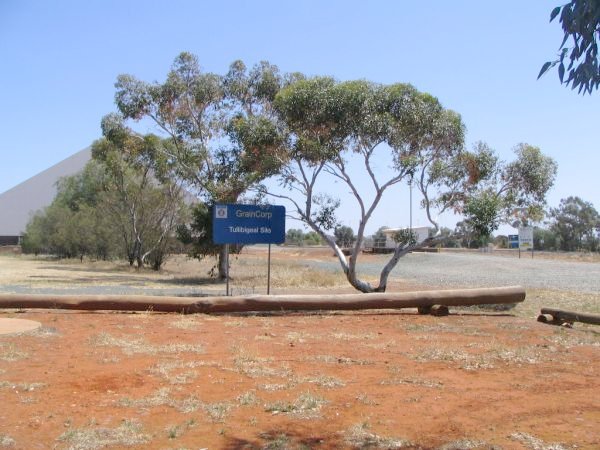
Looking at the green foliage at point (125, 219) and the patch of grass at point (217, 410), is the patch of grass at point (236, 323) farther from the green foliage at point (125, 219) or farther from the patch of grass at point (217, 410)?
the green foliage at point (125, 219)

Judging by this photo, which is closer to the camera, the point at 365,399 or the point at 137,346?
the point at 365,399

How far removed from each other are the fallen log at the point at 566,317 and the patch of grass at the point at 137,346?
734 cm

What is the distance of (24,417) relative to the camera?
5.83 metres

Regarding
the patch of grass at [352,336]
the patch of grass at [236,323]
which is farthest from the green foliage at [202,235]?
the patch of grass at [352,336]

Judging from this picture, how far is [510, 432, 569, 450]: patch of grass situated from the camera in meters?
5.10

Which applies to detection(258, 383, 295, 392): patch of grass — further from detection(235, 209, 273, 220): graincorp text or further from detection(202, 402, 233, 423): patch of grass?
detection(235, 209, 273, 220): graincorp text

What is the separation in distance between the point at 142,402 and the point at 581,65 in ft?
16.7

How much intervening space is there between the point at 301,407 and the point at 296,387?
34.5 inches

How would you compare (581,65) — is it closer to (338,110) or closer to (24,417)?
(24,417)

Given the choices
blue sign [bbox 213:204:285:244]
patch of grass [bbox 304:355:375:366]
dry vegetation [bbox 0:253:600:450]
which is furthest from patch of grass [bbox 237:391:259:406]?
Result: blue sign [bbox 213:204:285:244]

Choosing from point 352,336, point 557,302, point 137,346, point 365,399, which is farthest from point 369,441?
point 557,302

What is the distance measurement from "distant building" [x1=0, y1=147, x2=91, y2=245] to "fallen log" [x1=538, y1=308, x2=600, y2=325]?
95716 millimetres

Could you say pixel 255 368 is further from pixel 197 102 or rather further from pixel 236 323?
pixel 197 102

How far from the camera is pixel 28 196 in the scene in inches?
4193
